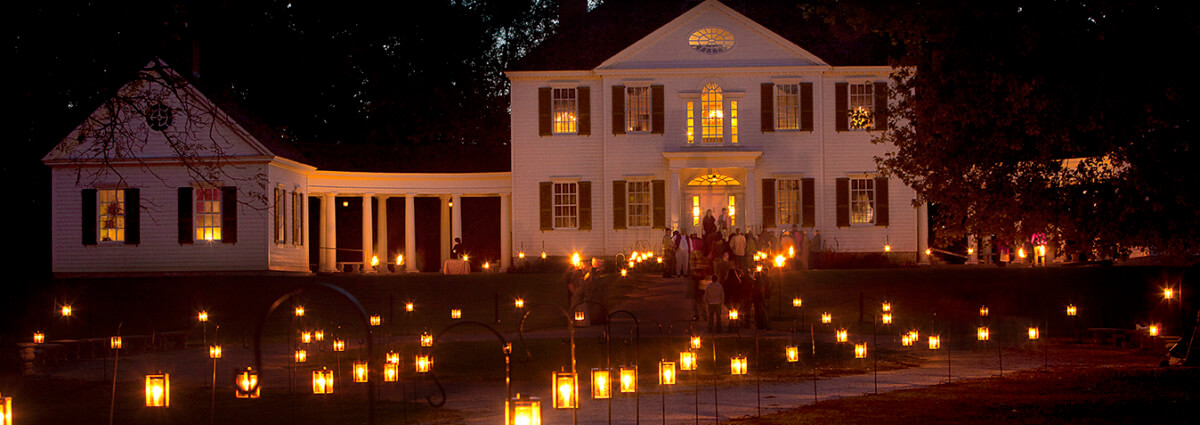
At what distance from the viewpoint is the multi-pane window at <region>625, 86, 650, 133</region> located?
37.3m

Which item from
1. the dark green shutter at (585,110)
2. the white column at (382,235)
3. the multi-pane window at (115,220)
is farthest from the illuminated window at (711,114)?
the multi-pane window at (115,220)

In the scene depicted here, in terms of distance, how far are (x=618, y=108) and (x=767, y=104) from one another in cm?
472

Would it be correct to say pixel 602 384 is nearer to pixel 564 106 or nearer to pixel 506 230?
pixel 564 106

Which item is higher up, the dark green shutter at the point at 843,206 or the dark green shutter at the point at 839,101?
the dark green shutter at the point at 839,101

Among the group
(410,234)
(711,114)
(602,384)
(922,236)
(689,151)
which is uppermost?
(711,114)

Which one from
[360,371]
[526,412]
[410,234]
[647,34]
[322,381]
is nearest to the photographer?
[526,412]

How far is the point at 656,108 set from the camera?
3719 centimetres

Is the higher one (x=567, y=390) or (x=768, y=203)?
(x=768, y=203)

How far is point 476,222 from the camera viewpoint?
148 feet

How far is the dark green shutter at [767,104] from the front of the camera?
37.0 metres

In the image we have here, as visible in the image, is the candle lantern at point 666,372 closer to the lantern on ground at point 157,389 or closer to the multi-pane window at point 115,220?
the lantern on ground at point 157,389

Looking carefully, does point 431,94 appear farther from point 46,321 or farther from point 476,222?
point 46,321

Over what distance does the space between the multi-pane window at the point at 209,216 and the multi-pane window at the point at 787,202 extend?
674 inches

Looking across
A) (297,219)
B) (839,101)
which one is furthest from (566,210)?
(839,101)
